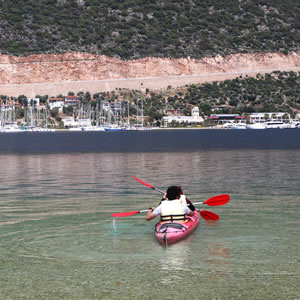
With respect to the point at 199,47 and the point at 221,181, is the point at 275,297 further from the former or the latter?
the point at 199,47

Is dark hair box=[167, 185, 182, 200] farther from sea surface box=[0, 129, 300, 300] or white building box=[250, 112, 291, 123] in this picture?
white building box=[250, 112, 291, 123]

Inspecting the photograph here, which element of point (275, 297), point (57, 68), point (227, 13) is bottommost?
point (275, 297)

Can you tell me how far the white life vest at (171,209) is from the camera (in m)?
14.1

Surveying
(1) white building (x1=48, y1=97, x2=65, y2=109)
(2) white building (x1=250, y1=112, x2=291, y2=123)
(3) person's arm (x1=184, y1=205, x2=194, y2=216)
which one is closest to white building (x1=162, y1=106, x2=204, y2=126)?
(2) white building (x1=250, y1=112, x2=291, y2=123)

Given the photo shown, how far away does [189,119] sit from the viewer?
12638 cm

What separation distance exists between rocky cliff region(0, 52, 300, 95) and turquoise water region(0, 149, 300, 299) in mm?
101376

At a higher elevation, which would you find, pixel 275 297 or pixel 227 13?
pixel 227 13

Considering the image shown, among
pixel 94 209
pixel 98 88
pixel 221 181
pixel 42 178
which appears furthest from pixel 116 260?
pixel 98 88

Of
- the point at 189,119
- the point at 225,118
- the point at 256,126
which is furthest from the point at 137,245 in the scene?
the point at 225,118

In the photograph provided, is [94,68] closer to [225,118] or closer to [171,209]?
[225,118]

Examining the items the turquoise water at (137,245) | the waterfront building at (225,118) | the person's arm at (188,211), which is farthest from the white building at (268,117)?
the person's arm at (188,211)

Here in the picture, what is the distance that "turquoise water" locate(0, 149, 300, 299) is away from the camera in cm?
1120

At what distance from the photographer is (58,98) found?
126312mm

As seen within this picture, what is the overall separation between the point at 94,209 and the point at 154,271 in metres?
7.31
